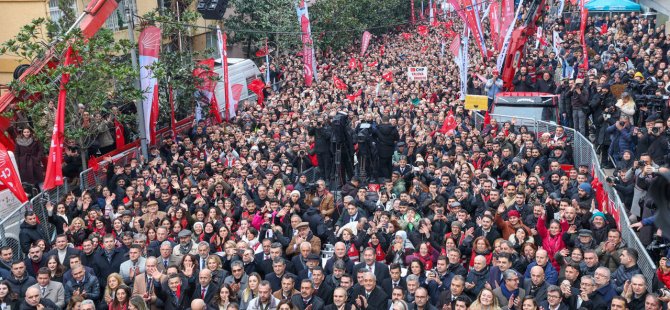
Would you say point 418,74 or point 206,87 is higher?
point 206,87

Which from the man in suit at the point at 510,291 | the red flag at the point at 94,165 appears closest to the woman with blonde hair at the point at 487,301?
the man in suit at the point at 510,291

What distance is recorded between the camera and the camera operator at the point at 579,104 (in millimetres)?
18641

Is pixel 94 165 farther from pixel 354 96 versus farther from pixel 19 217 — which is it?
pixel 354 96

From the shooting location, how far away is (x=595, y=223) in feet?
38.0

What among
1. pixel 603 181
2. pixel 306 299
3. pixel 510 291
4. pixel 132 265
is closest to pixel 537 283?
pixel 510 291

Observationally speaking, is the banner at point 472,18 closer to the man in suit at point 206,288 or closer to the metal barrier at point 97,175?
the metal barrier at point 97,175

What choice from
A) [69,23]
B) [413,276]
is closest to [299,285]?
[413,276]

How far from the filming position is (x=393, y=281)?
10.6 meters

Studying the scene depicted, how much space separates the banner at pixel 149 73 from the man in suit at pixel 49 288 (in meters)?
9.05

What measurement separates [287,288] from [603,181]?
646cm

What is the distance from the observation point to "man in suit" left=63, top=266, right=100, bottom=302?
11289 mm

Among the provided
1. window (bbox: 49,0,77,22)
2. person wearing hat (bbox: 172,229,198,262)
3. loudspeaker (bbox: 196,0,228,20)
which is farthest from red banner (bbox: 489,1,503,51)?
person wearing hat (bbox: 172,229,198,262)

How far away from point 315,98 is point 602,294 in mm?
18137

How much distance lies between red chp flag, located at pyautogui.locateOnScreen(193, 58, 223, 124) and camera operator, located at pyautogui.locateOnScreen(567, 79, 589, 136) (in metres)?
9.76
